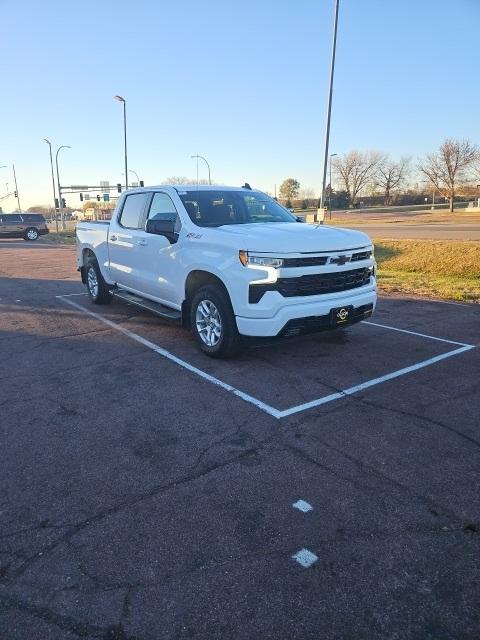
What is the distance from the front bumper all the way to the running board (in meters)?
1.36

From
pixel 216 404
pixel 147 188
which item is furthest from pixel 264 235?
pixel 147 188

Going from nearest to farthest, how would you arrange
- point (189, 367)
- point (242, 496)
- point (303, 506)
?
point (303, 506) → point (242, 496) → point (189, 367)

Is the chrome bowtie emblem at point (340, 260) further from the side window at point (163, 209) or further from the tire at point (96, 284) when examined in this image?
the tire at point (96, 284)

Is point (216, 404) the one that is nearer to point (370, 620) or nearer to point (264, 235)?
point (264, 235)

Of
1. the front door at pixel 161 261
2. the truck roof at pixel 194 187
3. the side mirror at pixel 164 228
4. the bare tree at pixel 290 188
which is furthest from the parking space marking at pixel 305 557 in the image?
the bare tree at pixel 290 188

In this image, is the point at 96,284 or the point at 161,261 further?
the point at 96,284

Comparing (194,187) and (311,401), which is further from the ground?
(194,187)

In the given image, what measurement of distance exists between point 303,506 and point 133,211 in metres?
5.52

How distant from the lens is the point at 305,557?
2459 mm

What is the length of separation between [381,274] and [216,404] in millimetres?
8786

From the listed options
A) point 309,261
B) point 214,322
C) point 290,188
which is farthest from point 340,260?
point 290,188

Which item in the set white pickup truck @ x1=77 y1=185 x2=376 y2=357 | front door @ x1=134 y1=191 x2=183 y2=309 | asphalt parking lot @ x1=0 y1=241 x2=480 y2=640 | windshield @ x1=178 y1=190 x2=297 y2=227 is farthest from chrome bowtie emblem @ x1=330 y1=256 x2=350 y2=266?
front door @ x1=134 y1=191 x2=183 y2=309

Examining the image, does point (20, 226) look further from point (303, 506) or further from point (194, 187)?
point (303, 506)

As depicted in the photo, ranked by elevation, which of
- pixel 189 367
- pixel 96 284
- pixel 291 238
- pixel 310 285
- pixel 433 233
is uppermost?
pixel 291 238
